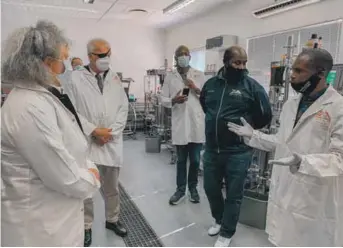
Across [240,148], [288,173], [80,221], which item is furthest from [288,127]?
[80,221]

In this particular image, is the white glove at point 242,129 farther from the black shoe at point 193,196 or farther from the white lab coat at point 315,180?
the black shoe at point 193,196

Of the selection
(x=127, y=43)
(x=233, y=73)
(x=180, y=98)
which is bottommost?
(x=180, y=98)

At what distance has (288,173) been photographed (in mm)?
1592

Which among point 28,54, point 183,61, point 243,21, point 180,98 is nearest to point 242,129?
point 180,98

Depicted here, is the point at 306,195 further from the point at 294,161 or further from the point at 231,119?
the point at 231,119

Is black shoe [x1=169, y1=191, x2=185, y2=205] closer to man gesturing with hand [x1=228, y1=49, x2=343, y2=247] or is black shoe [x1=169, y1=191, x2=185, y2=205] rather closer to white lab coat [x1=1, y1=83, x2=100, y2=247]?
man gesturing with hand [x1=228, y1=49, x2=343, y2=247]

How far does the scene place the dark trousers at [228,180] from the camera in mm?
2156

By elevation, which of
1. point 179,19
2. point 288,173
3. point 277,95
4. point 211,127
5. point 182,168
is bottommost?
point 182,168

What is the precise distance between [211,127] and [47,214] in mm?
1426

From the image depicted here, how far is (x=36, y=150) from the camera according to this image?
103 centimetres

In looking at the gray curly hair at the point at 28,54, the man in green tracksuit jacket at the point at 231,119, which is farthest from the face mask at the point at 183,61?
the gray curly hair at the point at 28,54

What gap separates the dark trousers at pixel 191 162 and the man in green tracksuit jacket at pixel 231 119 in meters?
0.75

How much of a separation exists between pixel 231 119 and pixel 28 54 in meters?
1.48

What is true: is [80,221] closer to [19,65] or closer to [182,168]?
[19,65]
